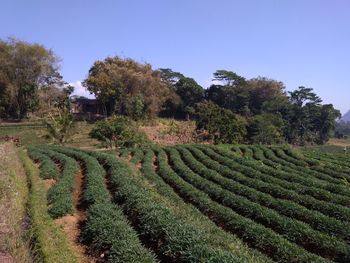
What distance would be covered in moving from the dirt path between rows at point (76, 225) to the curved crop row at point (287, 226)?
6057 millimetres

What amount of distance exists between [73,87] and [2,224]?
63.8 m

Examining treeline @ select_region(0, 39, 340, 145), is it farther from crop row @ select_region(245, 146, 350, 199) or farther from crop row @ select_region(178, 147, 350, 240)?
crop row @ select_region(178, 147, 350, 240)

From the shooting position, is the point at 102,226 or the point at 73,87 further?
the point at 73,87

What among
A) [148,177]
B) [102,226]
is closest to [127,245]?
[102,226]

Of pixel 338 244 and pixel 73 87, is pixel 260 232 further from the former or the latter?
pixel 73 87

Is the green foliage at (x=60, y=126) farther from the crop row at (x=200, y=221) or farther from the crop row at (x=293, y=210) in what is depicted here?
the crop row at (x=293, y=210)

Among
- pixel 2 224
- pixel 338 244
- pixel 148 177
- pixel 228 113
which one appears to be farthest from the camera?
pixel 228 113

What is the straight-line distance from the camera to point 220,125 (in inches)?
2158

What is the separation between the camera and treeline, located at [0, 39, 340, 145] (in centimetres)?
5747

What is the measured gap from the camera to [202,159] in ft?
101

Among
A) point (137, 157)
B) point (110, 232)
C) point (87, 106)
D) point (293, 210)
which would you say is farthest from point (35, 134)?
point (110, 232)

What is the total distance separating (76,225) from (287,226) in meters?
7.07

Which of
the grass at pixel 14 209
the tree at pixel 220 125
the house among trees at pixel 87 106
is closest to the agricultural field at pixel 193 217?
the grass at pixel 14 209

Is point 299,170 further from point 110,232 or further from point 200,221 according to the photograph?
point 110,232
